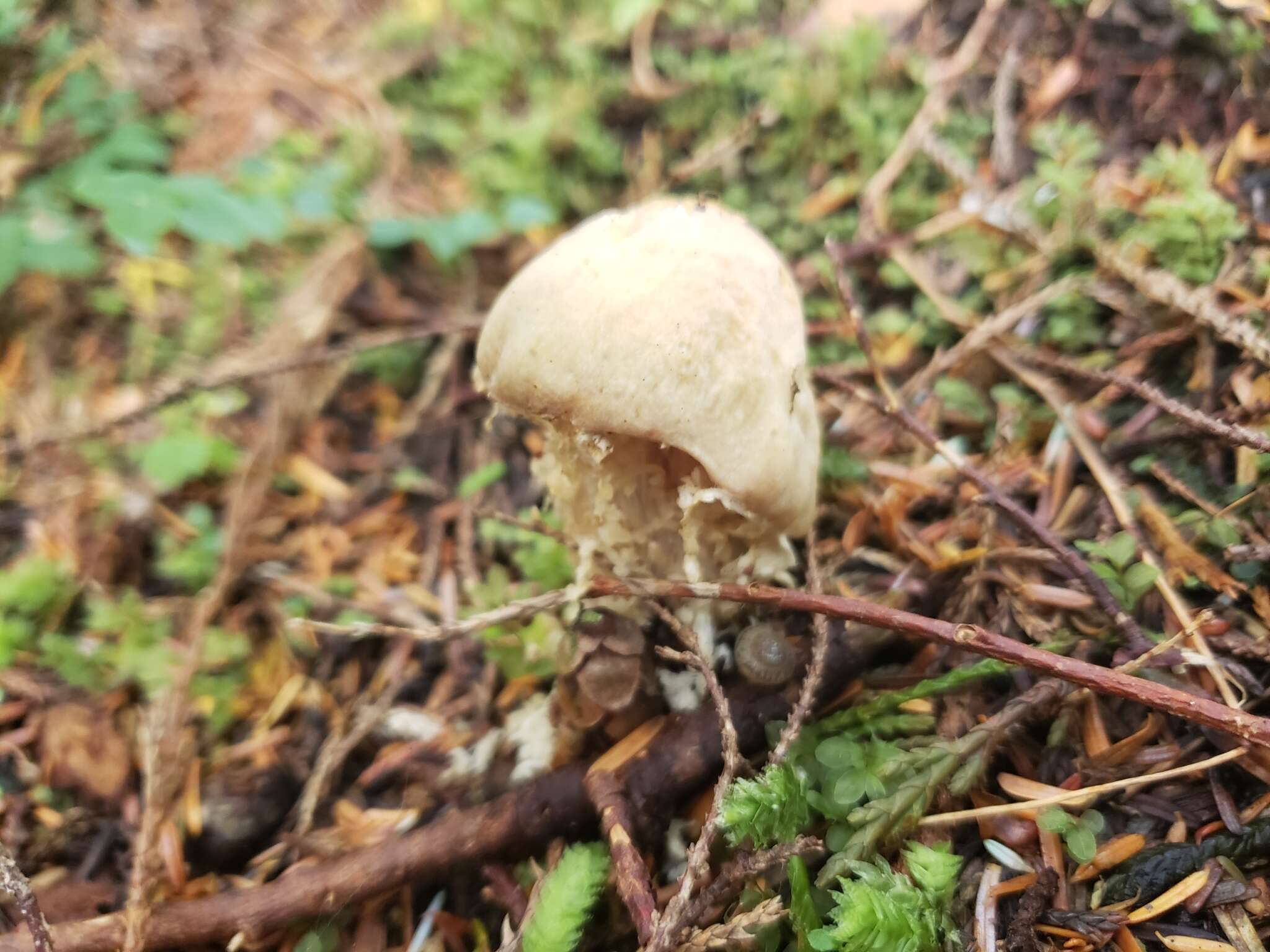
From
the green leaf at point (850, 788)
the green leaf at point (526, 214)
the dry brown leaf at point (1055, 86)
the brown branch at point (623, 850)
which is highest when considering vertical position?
the dry brown leaf at point (1055, 86)

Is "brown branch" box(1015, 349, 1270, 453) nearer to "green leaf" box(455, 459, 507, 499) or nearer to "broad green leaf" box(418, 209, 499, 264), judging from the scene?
"green leaf" box(455, 459, 507, 499)

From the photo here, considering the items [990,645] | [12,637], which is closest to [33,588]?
[12,637]

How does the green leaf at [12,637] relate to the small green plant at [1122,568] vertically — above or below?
below

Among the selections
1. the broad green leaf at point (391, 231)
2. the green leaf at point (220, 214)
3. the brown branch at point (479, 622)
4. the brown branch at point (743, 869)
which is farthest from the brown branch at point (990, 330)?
the green leaf at point (220, 214)

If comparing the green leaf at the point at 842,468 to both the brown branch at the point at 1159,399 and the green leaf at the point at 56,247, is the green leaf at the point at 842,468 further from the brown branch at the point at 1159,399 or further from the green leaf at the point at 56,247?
the green leaf at the point at 56,247

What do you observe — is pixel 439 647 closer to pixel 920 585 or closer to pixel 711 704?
pixel 711 704

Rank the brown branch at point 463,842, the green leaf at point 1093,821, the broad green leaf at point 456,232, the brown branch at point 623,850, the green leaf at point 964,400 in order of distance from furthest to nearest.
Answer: the broad green leaf at point 456,232, the green leaf at point 964,400, the brown branch at point 463,842, the green leaf at point 1093,821, the brown branch at point 623,850

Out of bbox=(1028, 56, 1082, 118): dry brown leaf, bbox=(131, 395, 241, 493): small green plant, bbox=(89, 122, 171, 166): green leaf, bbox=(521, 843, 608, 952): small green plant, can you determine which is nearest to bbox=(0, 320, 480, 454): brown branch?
bbox=(131, 395, 241, 493): small green plant
